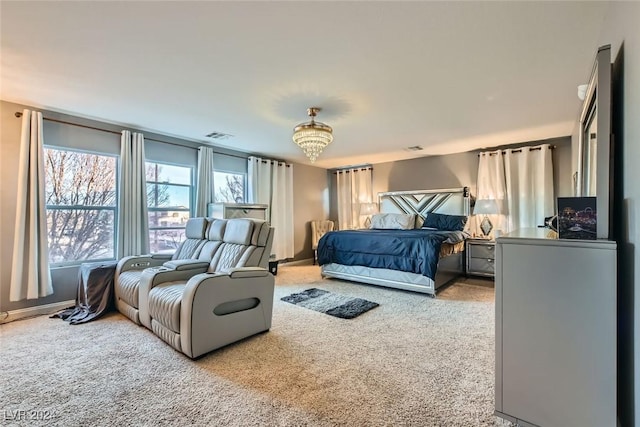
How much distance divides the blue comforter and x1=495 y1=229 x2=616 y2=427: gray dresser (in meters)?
2.37

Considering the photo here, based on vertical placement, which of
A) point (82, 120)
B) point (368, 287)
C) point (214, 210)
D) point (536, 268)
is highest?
point (82, 120)

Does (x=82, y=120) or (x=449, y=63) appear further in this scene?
(x=82, y=120)

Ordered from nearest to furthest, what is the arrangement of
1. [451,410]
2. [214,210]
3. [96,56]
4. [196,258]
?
1. [451,410]
2. [96,56]
3. [196,258]
4. [214,210]

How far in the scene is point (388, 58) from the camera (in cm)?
223

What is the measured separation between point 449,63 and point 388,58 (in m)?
0.52

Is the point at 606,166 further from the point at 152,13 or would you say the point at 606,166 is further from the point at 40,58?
the point at 40,58

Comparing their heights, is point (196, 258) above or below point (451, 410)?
above

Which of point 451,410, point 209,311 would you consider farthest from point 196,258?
point 451,410

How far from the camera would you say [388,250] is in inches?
163

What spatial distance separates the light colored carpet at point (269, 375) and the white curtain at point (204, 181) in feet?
6.67

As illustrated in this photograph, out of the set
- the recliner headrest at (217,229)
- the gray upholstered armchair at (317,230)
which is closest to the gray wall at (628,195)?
the recliner headrest at (217,229)

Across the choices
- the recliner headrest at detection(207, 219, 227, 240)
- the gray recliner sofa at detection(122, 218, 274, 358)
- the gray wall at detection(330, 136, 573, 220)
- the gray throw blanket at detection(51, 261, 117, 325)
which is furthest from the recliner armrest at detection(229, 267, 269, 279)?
the gray wall at detection(330, 136, 573, 220)

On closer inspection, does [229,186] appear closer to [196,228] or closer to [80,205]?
[196,228]

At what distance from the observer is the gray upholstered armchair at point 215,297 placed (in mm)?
2193
